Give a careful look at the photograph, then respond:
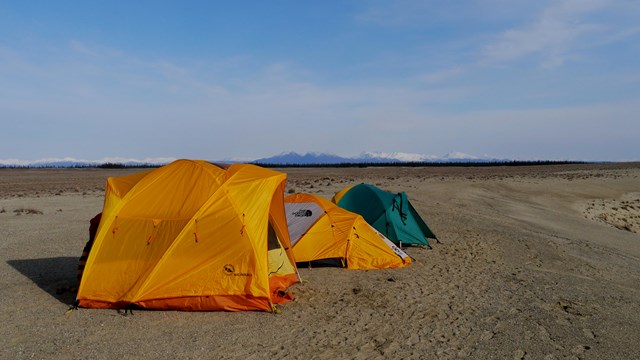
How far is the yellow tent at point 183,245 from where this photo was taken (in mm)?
8086

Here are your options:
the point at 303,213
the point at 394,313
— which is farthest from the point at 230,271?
the point at 303,213

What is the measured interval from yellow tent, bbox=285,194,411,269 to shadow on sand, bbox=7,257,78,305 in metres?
4.78

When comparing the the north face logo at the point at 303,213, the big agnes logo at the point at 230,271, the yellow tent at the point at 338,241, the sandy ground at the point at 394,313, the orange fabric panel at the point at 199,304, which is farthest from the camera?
the the north face logo at the point at 303,213

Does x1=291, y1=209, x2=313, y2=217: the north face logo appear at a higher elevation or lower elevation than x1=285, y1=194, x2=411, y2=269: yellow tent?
higher

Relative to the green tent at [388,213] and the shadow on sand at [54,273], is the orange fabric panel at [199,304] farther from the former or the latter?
the green tent at [388,213]

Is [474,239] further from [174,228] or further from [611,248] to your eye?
[174,228]

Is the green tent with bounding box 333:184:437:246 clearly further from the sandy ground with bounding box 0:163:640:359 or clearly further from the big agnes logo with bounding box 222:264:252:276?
the big agnes logo with bounding box 222:264:252:276

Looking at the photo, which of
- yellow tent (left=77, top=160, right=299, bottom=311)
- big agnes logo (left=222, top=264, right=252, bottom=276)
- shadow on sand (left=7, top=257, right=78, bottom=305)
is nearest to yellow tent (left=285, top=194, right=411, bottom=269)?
yellow tent (left=77, top=160, right=299, bottom=311)

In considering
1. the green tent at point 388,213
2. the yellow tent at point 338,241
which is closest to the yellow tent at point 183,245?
the yellow tent at point 338,241

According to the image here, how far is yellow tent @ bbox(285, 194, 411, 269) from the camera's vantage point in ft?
37.8

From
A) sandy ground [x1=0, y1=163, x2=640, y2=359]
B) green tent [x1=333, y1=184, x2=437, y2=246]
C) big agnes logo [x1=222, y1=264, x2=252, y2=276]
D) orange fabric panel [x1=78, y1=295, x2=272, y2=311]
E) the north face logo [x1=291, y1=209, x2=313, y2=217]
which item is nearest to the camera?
sandy ground [x1=0, y1=163, x2=640, y2=359]

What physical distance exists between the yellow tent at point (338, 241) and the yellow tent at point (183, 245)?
2547mm

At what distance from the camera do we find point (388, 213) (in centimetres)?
1379

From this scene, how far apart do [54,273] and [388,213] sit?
8.40 metres
